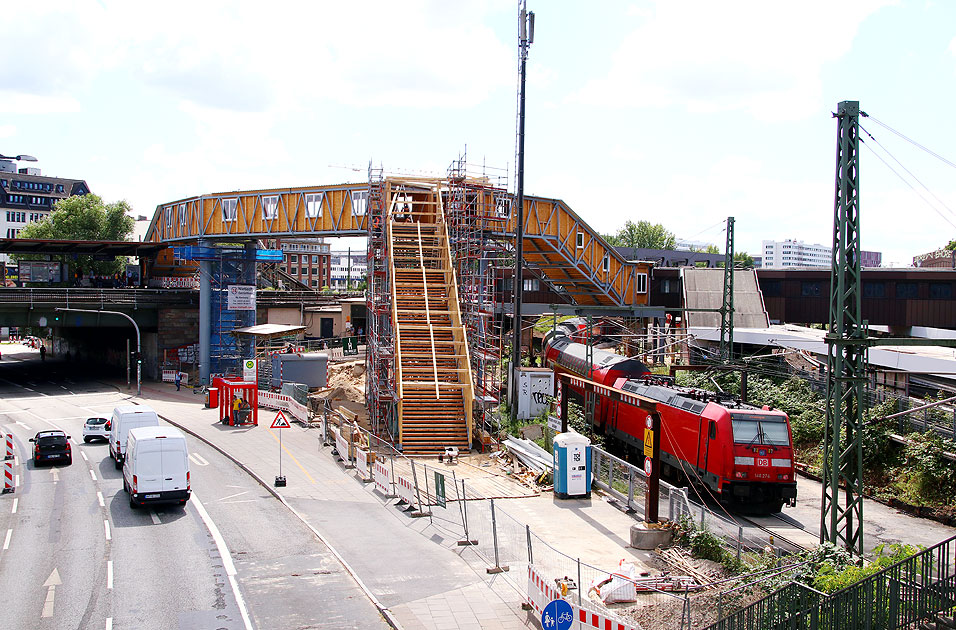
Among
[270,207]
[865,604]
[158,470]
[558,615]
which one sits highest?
[270,207]

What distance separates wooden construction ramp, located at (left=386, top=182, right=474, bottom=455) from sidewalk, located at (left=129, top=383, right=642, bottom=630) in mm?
3439

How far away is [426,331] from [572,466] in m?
14.1

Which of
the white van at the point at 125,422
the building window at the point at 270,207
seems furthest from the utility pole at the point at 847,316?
the building window at the point at 270,207

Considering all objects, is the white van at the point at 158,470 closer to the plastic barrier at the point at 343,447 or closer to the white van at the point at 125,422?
the white van at the point at 125,422

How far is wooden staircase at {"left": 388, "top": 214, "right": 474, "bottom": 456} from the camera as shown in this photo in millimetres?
32750

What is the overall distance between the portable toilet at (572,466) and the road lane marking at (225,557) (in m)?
10.3

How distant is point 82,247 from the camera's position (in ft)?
215

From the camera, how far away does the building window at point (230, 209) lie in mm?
51719

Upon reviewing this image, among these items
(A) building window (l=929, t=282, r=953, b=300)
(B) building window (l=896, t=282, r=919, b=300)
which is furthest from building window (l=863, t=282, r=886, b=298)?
(A) building window (l=929, t=282, r=953, b=300)

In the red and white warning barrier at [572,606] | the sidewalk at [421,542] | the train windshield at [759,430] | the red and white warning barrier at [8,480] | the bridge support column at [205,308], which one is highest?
the bridge support column at [205,308]

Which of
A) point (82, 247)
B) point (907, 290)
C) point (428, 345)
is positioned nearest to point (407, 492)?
point (428, 345)

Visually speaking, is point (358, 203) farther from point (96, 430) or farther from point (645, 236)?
point (645, 236)

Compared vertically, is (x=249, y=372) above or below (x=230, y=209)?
below

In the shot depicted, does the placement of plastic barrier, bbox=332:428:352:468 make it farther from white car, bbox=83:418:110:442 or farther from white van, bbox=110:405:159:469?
white car, bbox=83:418:110:442
